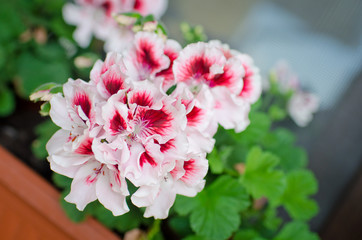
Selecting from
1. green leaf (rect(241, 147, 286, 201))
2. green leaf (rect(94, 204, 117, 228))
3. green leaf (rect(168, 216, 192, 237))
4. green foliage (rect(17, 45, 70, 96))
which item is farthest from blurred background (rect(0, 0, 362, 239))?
green leaf (rect(241, 147, 286, 201))

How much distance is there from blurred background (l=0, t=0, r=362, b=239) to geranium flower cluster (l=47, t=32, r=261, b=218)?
508mm

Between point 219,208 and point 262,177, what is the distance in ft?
0.37

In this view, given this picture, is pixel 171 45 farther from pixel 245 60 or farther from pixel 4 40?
pixel 4 40

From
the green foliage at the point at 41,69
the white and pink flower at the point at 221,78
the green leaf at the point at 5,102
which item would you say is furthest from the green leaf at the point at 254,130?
the green leaf at the point at 5,102

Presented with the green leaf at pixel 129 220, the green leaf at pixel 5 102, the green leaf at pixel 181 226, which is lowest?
the green leaf at pixel 5 102

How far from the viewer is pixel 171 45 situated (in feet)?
1.69

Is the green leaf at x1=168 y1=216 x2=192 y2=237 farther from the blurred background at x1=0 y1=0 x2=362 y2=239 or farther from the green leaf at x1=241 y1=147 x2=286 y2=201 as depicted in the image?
the blurred background at x1=0 y1=0 x2=362 y2=239

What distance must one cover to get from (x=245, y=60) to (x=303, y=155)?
1.41 ft

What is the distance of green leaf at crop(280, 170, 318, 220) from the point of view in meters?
0.75

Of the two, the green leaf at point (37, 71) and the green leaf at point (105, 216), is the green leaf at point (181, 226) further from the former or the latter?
the green leaf at point (37, 71)

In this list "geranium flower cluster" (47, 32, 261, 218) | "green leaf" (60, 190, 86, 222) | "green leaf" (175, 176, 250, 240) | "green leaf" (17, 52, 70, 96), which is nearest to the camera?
"geranium flower cluster" (47, 32, 261, 218)

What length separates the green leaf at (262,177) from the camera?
651 millimetres

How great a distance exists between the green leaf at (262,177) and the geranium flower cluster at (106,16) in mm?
395

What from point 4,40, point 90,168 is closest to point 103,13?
point 4,40
